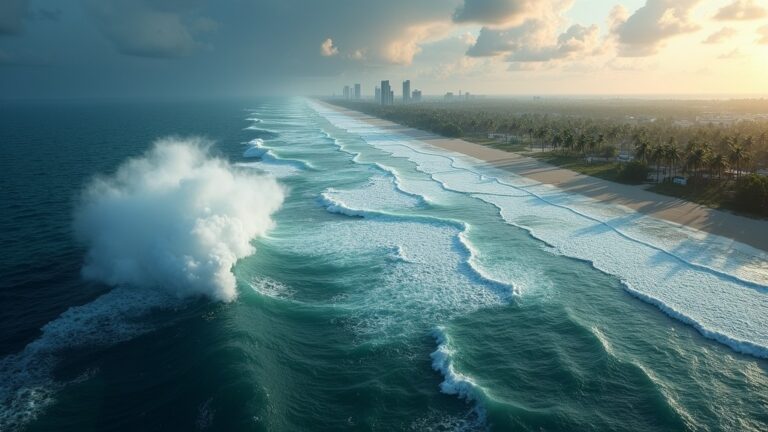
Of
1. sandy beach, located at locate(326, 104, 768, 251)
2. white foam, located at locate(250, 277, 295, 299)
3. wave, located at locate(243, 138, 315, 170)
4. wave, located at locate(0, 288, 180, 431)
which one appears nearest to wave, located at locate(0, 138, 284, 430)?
wave, located at locate(0, 288, 180, 431)

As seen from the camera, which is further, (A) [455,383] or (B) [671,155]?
(B) [671,155]

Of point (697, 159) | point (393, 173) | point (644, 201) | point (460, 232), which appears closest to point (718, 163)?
point (697, 159)

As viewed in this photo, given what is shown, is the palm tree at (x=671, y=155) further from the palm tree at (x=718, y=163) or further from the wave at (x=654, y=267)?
the wave at (x=654, y=267)

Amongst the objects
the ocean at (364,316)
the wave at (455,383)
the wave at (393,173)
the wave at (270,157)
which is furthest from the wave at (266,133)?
the wave at (455,383)


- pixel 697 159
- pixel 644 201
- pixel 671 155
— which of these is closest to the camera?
pixel 644 201

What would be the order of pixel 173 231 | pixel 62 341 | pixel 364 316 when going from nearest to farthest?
pixel 62 341 < pixel 364 316 < pixel 173 231

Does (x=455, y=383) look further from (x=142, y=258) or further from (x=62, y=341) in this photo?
(x=142, y=258)
